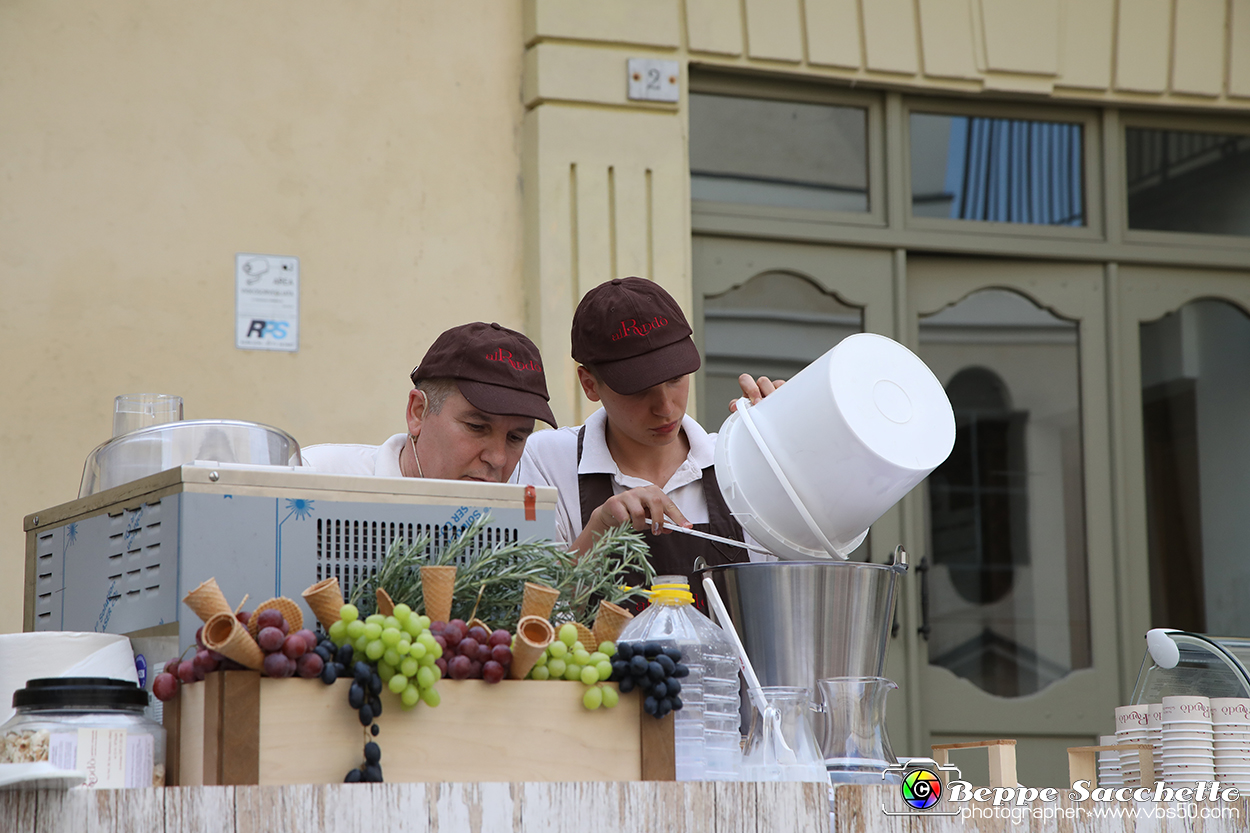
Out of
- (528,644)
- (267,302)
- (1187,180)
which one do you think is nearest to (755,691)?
(528,644)

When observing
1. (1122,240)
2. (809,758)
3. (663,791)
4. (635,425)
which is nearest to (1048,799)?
(809,758)

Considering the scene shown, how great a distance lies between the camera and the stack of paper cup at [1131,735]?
1417mm

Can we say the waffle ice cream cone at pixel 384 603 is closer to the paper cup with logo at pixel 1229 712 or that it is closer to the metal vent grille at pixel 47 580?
the metal vent grille at pixel 47 580

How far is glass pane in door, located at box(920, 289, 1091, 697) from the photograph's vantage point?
4008 mm

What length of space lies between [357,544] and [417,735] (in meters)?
0.21

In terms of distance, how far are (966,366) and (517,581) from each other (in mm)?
3190

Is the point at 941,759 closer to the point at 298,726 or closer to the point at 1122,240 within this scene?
the point at 298,726

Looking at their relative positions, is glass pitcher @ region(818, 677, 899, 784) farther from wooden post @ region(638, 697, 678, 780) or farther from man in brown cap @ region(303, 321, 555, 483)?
man in brown cap @ region(303, 321, 555, 483)

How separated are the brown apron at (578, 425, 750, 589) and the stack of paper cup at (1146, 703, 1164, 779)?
0.64m

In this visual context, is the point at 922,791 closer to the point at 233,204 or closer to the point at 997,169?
the point at 233,204

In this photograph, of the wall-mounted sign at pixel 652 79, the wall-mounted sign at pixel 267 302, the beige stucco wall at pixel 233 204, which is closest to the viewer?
the beige stucco wall at pixel 233 204

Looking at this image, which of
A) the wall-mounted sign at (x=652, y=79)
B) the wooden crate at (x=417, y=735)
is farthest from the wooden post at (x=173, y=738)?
the wall-mounted sign at (x=652, y=79)

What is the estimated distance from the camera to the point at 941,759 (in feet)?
4.67

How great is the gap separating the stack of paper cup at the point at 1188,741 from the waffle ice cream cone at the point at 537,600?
69 cm
